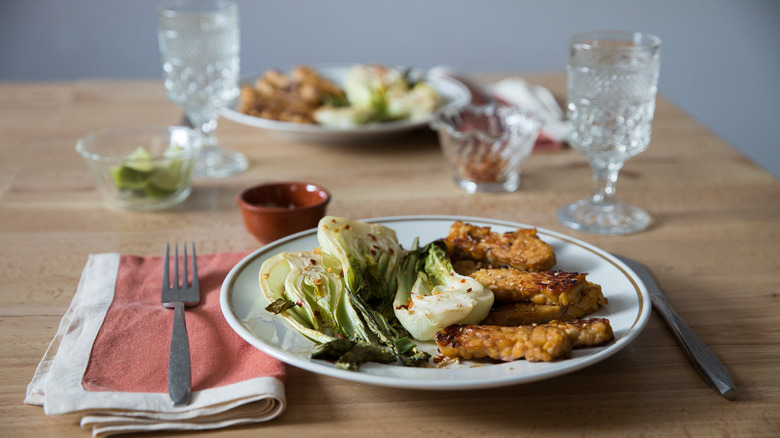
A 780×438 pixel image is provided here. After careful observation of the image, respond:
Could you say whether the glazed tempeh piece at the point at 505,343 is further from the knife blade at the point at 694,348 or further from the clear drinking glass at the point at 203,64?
the clear drinking glass at the point at 203,64

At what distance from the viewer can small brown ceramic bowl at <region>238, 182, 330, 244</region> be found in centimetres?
167

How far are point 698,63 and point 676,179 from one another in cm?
351

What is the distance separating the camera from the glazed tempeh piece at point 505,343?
1099 mm

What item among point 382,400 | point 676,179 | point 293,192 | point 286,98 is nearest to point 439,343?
point 382,400

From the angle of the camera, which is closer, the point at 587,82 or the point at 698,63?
the point at 587,82

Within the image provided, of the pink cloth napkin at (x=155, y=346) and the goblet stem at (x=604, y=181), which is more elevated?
the goblet stem at (x=604, y=181)

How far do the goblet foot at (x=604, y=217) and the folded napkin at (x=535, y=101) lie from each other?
53cm

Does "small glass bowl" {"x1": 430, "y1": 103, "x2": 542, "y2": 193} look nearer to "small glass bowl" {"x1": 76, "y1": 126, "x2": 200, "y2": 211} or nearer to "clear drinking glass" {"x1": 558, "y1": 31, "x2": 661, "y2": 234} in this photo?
"clear drinking glass" {"x1": 558, "y1": 31, "x2": 661, "y2": 234}

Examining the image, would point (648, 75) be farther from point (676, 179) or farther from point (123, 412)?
point (123, 412)

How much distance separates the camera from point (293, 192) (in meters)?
1.82

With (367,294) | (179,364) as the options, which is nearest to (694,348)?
(367,294)

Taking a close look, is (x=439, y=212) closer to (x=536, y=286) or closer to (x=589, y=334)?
(x=536, y=286)

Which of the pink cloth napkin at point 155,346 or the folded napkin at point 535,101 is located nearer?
the pink cloth napkin at point 155,346

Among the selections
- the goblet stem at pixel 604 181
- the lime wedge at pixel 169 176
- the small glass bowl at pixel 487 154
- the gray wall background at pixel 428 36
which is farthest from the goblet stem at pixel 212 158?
the gray wall background at pixel 428 36
